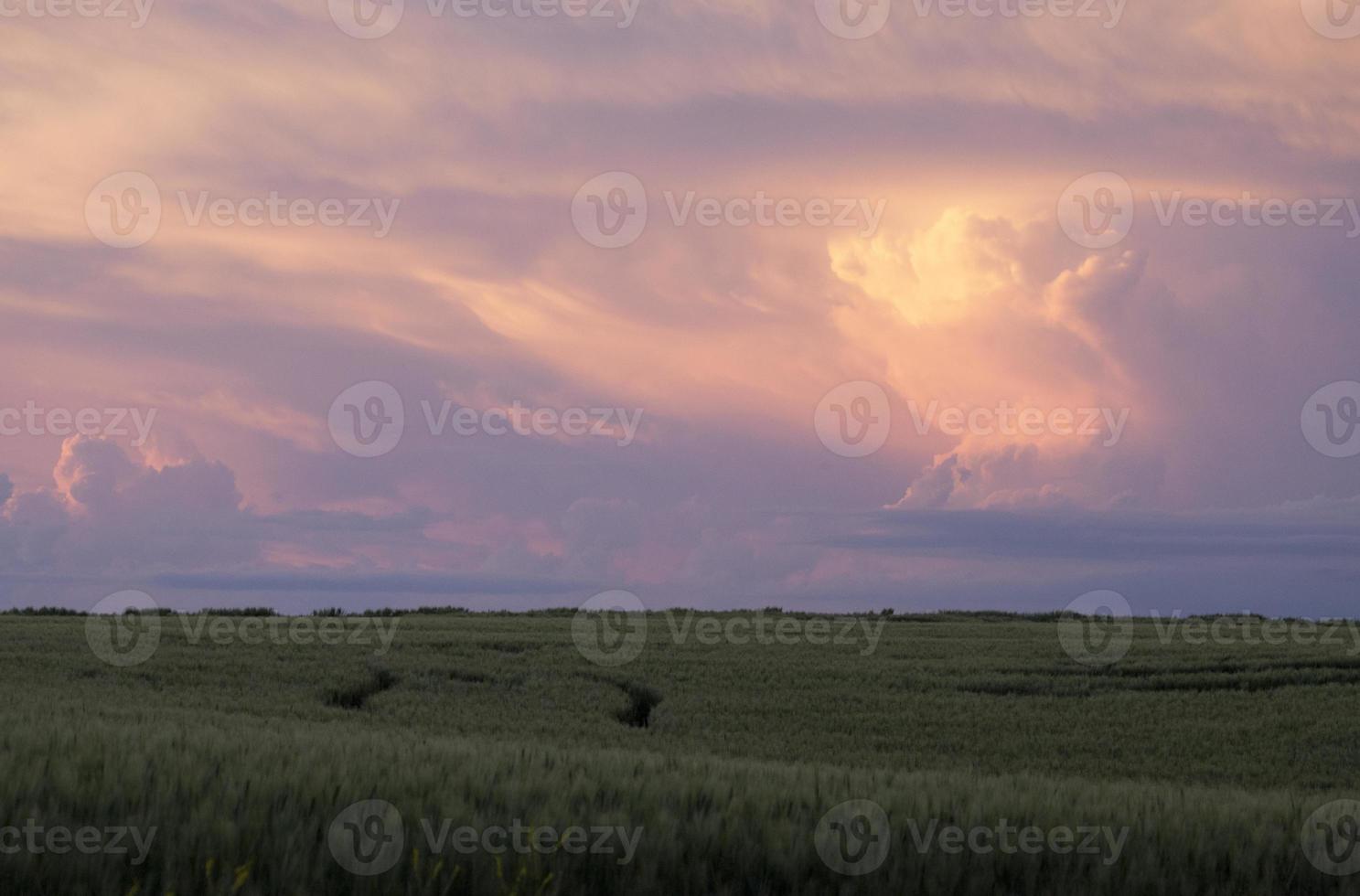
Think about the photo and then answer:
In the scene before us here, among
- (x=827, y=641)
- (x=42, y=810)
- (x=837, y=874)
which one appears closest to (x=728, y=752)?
(x=837, y=874)

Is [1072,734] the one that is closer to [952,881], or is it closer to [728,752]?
[728,752]

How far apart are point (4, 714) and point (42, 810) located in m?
6.25

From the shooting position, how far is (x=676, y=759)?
12328 millimetres

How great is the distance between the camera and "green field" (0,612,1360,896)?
771 centimetres

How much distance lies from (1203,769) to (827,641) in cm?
1582

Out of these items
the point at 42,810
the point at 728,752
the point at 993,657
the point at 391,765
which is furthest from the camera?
the point at 993,657

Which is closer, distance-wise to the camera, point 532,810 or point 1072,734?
point 532,810

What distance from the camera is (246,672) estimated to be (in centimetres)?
2386

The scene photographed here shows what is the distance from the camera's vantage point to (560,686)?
2342 cm

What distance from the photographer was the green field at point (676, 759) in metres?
7.71

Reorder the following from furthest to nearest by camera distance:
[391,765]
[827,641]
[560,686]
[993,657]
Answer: [827,641], [993,657], [560,686], [391,765]

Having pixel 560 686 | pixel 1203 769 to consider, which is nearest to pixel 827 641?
pixel 560 686

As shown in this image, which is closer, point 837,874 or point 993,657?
point 837,874

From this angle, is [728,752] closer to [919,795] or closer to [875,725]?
[875,725]
